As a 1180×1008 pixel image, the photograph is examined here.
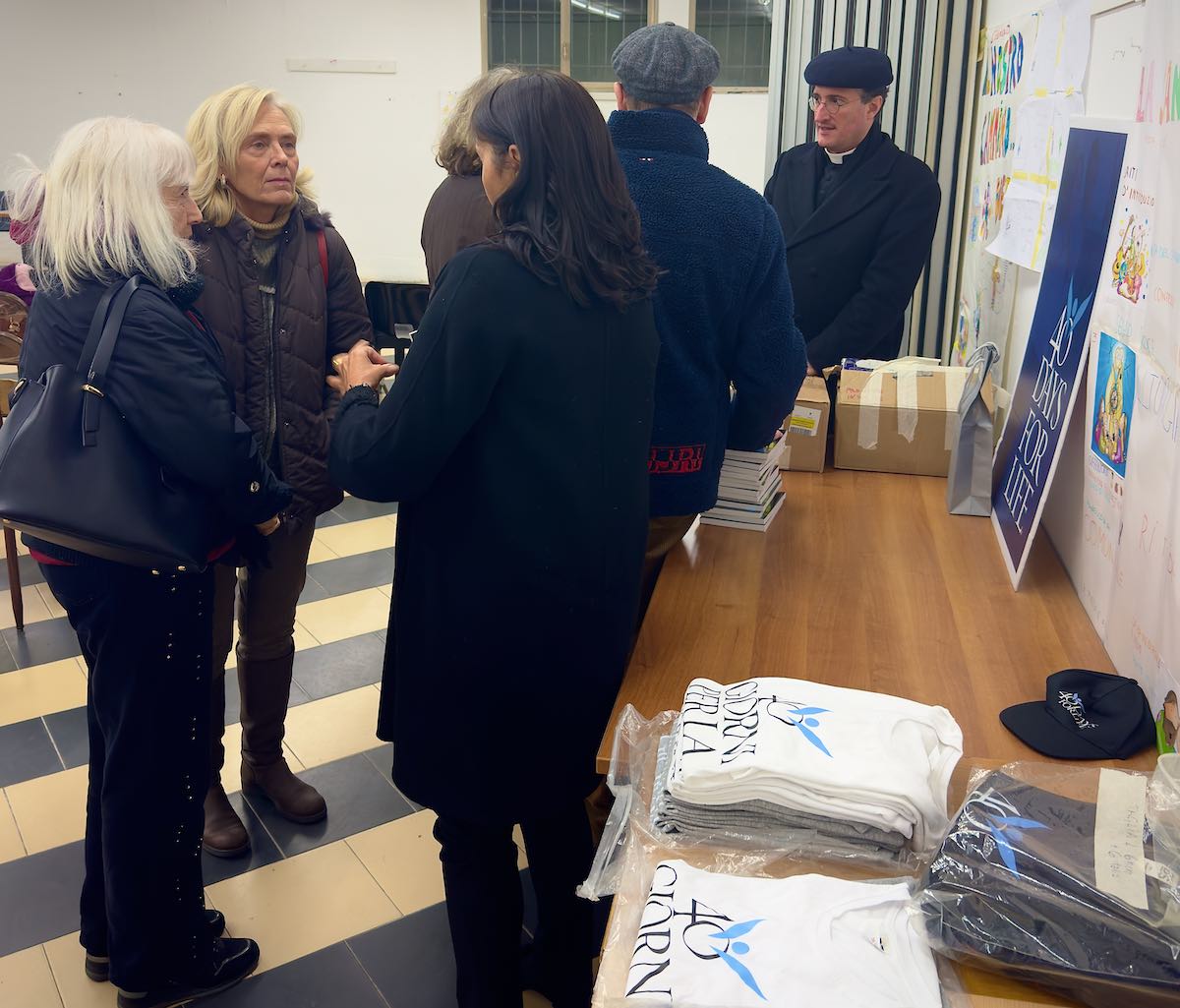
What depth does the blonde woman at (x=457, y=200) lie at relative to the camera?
239cm

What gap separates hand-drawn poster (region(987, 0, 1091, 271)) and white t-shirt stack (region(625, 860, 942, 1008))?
1724 millimetres

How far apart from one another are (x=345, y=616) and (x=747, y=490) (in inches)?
73.4

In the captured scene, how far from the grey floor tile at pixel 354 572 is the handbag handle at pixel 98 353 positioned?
2316 millimetres

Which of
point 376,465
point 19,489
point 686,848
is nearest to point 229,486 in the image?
point 19,489

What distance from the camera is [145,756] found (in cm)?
171

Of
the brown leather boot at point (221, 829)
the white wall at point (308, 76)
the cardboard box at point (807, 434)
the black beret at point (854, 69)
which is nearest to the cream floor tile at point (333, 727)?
the brown leather boot at point (221, 829)

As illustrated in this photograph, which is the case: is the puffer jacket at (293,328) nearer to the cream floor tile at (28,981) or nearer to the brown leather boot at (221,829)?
the brown leather boot at (221,829)

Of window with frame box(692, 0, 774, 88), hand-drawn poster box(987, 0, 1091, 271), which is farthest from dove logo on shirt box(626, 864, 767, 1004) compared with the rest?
Answer: window with frame box(692, 0, 774, 88)

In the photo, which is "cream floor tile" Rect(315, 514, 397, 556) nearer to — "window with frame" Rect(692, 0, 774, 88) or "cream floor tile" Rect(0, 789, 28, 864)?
"cream floor tile" Rect(0, 789, 28, 864)

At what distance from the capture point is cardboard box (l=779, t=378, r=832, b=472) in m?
2.57

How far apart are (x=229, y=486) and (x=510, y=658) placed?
0.57 m

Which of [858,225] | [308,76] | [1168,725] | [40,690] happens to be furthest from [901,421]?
[308,76]

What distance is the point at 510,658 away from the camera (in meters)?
1.46

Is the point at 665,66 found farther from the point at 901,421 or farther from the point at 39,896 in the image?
the point at 39,896
